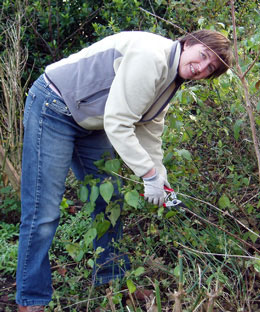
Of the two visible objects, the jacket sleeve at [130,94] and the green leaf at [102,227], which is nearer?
the jacket sleeve at [130,94]

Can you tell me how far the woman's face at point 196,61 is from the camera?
2236 mm

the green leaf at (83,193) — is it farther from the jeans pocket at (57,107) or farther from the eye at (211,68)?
the eye at (211,68)

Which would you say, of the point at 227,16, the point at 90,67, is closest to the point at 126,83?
the point at 90,67

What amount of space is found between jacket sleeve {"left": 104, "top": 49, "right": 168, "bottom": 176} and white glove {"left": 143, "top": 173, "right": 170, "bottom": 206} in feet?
0.49

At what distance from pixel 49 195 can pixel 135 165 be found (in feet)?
1.67

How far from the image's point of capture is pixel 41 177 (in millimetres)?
2438

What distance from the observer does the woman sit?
2.16m

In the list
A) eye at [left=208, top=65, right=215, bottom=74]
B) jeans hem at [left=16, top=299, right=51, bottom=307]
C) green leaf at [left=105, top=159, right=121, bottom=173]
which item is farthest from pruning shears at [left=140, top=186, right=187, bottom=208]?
jeans hem at [left=16, top=299, right=51, bottom=307]

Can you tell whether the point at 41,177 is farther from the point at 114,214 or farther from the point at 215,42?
the point at 215,42

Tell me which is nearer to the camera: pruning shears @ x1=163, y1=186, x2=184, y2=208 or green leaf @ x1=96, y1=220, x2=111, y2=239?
pruning shears @ x1=163, y1=186, x2=184, y2=208

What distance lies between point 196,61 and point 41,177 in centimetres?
95

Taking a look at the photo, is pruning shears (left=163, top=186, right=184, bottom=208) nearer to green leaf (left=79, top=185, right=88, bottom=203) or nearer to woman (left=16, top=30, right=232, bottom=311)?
woman (left=16, top=30, right=232, bottom=311)

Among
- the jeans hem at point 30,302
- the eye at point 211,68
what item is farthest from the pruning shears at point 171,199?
the jeans hem at point 30,302

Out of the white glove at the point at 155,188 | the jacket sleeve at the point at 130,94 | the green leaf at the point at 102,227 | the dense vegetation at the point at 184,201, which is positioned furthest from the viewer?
the green leaf at the point at 102,227
